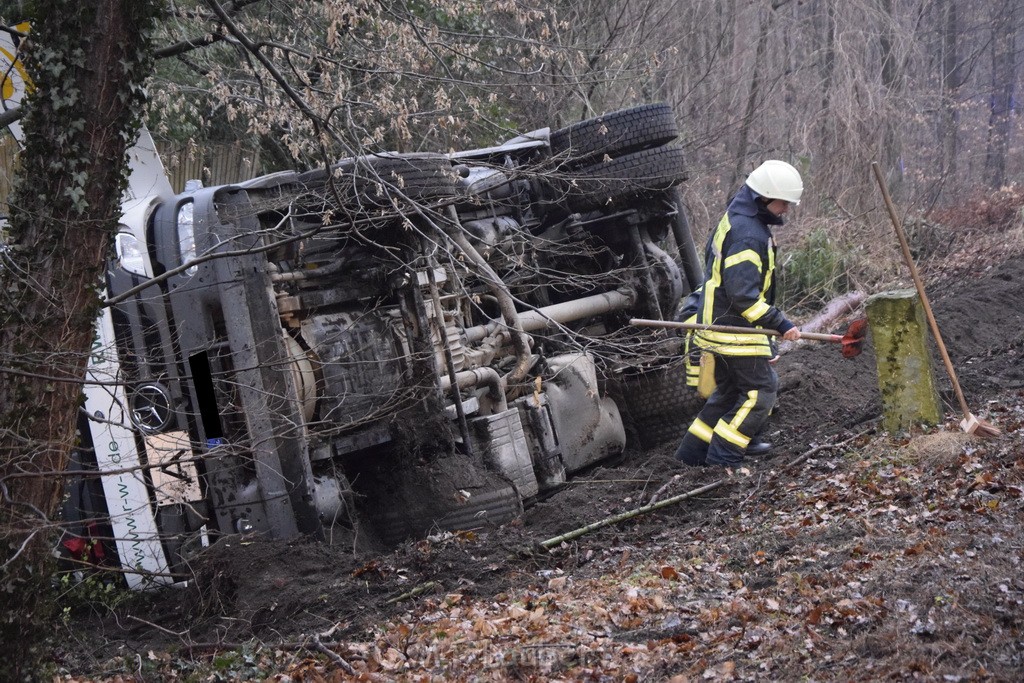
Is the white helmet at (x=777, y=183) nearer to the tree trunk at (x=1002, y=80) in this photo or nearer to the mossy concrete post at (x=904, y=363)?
the mossy concrete post at (x=904, y=363)

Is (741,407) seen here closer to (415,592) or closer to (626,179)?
(626,179)

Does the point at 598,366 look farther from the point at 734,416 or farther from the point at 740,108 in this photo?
the point at 740,108

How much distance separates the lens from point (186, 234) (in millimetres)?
6137

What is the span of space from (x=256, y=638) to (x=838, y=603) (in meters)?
2.66

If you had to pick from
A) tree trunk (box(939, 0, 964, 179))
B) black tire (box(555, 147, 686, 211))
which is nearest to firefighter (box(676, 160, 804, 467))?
black tire (box(555, 147, 686, 211))

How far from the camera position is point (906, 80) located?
16250mm

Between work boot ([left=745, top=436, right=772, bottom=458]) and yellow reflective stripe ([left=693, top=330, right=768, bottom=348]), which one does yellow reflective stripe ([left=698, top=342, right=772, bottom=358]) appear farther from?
work boot ([left=745, top=436, right=772, bottom=458])

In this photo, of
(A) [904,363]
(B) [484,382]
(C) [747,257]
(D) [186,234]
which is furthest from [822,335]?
(D) [186,234]

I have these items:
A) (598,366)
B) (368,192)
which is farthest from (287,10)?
(598,366)

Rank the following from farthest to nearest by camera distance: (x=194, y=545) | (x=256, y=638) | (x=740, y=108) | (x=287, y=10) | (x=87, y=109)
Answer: (x=740, y=108)
(x=287, y=10)
(x=194, y=545)
(x=256, y=638)
(x=87, y=109)

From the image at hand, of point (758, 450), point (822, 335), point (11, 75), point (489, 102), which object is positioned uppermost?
point (489, 102)

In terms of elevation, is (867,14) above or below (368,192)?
above

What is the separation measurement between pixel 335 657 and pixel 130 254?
2.65 meters

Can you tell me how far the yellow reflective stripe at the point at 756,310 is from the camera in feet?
22.9
